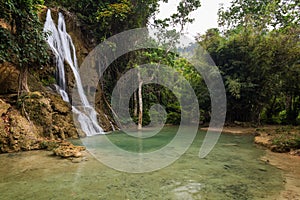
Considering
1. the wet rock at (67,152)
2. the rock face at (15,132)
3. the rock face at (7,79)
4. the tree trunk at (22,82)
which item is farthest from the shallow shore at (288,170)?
the rock face at (7,79)

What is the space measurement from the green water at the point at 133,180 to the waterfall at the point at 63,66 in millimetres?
4298

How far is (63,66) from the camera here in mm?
10484

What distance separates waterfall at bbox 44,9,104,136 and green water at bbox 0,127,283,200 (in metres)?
4.30

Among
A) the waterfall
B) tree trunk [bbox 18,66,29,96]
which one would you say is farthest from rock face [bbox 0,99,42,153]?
the waterfall

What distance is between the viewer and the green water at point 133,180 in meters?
3.33

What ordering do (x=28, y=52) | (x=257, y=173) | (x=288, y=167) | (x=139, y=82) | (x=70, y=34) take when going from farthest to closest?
1. (x=139, y=82)
2. (x=70, y=34)
3. (x=28, y=52)
4. (x=288, y=167)
5. (x=257, y=173)

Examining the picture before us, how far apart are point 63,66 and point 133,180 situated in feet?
26.8

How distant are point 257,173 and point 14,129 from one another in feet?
21.2

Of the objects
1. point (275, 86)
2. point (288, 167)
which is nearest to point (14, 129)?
point (288, 167)

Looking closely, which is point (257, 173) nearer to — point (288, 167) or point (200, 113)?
point (288, 167)

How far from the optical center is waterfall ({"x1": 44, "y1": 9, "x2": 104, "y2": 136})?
984 centimetres

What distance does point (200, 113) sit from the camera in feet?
54.6

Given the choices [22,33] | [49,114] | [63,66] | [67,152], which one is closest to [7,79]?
[49,114]

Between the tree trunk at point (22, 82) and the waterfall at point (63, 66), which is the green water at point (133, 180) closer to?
the tree trunk at point (22, 82)
